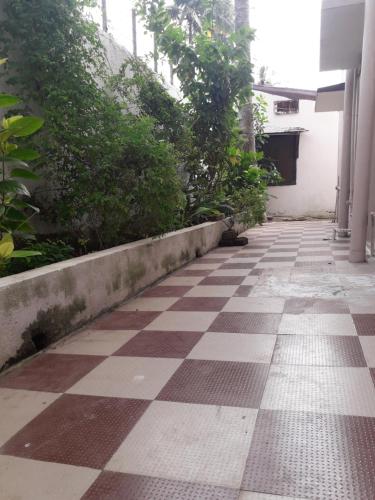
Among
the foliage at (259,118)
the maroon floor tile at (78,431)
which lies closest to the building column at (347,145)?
the foliage at (259,118)

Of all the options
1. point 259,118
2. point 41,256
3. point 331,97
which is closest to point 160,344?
point 41,256

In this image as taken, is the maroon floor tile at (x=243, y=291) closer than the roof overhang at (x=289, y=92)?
Yes

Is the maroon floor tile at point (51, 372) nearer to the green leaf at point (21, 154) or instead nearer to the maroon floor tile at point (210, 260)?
the green leaf at point (21, 154)

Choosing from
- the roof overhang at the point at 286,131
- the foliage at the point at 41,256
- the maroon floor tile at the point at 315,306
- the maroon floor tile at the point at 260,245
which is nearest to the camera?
the foliage at the point at 41,256

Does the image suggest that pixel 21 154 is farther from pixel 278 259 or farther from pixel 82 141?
pixel 278 259

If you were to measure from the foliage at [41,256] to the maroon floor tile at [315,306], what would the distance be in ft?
5.36

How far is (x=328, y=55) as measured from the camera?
17.1ft

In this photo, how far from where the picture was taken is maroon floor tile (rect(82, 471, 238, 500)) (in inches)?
44.2

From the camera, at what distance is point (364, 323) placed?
2373mm

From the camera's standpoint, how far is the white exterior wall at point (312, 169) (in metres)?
11.4

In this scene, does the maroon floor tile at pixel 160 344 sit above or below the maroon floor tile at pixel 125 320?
above

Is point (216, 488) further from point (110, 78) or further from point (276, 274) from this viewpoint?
point (110, 78)

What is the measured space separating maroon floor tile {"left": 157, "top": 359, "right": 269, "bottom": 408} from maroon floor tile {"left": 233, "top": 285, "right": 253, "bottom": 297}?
128 cm

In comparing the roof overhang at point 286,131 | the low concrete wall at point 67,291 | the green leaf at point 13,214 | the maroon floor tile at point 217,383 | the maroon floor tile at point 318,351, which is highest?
the roof overhang at point 286,131
